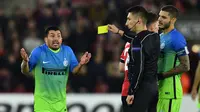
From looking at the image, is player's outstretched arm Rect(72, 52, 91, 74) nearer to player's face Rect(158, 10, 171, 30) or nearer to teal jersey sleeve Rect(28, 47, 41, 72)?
teal jersey sleeve Rect(28, 47, 41, 72)

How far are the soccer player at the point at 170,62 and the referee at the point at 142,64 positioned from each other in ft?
1.79

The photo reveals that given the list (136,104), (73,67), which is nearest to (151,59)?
(136,104)

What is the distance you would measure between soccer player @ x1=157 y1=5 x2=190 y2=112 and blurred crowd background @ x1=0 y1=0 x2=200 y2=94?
6303mm

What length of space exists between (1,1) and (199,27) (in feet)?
18.7

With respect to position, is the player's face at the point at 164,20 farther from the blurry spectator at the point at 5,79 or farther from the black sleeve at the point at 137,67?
the blurry spectator at the point at 5,79

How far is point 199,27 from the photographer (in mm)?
20375

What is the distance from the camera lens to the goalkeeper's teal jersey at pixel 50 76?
10.8 m

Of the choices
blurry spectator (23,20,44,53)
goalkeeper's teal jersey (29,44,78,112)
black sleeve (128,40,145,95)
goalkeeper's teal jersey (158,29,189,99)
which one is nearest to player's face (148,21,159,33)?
goalkeeper's teal jersey (158,29,189,99)

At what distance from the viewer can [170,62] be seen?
1059cm

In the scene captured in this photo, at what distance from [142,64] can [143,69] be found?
75 millimetres

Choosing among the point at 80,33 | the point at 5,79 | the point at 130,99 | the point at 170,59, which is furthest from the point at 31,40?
the point at 130,99

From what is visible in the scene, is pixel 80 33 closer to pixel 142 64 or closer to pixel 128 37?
pixel 128 37

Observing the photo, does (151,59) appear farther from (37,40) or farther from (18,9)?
(18,9)

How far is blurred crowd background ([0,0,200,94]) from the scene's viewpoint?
56.5ft
